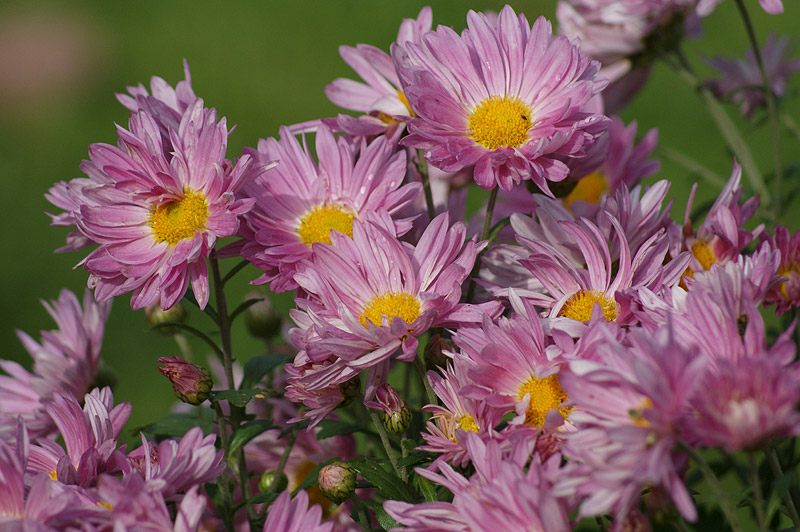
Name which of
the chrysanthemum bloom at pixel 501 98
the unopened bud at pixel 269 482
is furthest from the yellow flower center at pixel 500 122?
the unopened bud at pixel 269 482

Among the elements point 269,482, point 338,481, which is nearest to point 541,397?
point 338,481

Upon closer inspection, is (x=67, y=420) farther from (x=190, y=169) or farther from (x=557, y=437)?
(x=557, y=437)

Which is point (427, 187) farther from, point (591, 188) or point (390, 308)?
point (591, 188)

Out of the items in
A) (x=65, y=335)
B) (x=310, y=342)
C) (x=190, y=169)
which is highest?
(x=190, y=169)

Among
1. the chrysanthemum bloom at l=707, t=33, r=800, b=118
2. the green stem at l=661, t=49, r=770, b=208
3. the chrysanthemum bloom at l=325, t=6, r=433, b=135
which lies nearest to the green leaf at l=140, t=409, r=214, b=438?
the chrysanthemum bloom at l=325, t=6, r=433, b=135

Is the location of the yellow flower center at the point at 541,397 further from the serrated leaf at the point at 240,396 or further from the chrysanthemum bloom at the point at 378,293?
the serrated leaf at the point at 240,396

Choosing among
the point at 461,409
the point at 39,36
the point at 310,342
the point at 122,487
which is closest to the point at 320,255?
the point at 310,342

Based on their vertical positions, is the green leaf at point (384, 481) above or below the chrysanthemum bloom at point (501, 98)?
below
